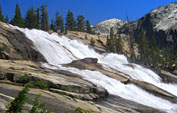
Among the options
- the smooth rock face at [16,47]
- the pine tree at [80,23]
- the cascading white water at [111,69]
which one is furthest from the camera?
the pine tree at [80,23]

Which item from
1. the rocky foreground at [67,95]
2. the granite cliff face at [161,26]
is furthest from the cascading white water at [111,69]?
the granite cliff face at [161,26]

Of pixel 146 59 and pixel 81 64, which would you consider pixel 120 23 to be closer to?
pixel 146 59

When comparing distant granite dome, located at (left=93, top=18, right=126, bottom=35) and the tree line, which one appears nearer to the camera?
the tree line

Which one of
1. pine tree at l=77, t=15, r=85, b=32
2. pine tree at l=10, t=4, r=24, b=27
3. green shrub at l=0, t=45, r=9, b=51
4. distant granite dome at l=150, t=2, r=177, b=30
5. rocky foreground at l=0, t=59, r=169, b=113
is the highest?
distant granite dome at l=150, t=2, r=177, b=30

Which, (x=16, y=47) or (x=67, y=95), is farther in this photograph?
(x=16, y=47)

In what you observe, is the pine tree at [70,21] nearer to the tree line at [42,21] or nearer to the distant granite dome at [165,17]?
the tree line at [42,21]

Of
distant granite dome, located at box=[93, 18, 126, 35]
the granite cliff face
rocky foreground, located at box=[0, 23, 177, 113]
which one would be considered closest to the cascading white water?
rocky foreground, located at box=[0, 23, 177, 113]

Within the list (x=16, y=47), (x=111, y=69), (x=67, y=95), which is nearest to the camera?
(x=67, y=95)

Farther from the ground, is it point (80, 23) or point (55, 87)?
point (80, 23)

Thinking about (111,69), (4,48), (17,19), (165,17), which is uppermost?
(165,17)

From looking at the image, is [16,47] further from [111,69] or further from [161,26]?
[161,26]

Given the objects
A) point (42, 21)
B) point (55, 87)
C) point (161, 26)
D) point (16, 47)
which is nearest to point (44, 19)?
point (42, 21)

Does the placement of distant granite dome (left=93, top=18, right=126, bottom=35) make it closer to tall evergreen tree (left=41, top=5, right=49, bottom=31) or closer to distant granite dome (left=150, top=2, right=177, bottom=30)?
distant granite dome (left=150, top=2, right=177, bottom=30)

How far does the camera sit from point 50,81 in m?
15.8
